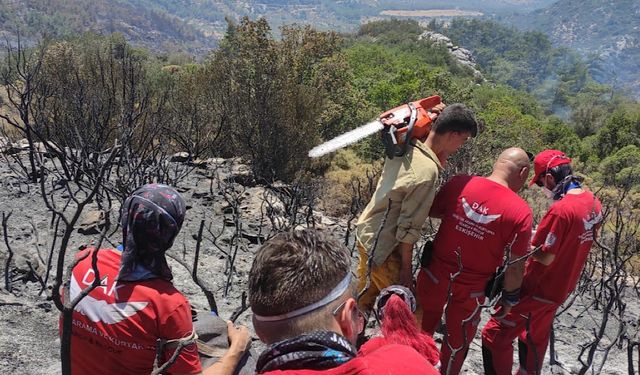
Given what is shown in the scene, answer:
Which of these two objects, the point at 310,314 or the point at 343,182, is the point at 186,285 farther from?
the point at 343,182

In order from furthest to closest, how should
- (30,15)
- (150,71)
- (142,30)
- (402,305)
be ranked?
1. (142,30)
2. (30,15)
3. (150,71)
4. (402,305)

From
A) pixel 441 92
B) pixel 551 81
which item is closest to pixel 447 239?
pixel 441 92

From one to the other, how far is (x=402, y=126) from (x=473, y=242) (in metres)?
0.66

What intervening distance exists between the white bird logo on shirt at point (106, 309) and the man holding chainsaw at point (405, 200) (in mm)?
1257

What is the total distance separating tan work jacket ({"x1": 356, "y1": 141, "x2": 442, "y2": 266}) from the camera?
2.57 meters

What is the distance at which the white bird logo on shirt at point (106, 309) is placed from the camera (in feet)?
5.10

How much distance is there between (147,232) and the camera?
1.60m

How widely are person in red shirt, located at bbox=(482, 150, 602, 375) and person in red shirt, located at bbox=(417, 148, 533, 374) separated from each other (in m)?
0.22

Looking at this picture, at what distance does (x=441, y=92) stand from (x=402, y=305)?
19.1 meters

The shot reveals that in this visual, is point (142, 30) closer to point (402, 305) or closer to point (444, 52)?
point (444, 52)

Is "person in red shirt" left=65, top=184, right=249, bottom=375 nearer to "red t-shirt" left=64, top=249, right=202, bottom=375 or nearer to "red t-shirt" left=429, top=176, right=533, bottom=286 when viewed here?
"red t-shirt" left=64, top=249, right=202, bottom=375

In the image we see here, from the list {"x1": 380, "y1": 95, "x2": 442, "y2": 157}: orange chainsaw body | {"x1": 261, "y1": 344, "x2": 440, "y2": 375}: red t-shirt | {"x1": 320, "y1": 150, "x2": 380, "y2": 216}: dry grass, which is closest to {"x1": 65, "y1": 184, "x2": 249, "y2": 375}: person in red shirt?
{"x1": 261, "y1": 344, "x2": 440, "y2": 375}: red t-shirt

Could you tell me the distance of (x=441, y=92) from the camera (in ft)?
65.3

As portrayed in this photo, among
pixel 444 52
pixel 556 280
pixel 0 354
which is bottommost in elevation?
pixel 444 52
